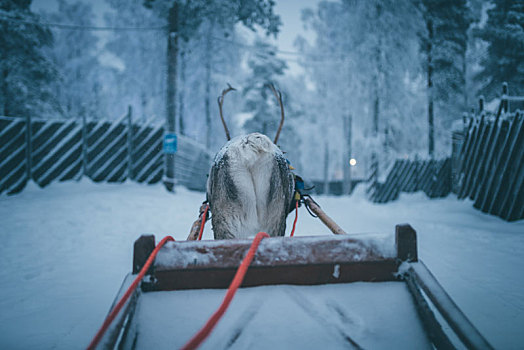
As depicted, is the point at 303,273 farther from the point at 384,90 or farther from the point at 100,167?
the point at 384,90

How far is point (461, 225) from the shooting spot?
5.12 metres

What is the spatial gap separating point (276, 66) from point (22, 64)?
45.2ft

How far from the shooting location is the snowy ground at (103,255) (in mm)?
2082

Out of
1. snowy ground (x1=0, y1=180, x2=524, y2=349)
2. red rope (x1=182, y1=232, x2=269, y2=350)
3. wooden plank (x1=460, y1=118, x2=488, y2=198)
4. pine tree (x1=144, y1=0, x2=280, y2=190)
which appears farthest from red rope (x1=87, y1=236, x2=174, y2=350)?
pine tree (x1=144, y1=0, x2=280, y2=190)

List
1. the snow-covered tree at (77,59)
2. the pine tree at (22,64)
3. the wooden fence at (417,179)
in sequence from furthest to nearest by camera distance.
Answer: the snow-covered tree at (77,59) → the pine tree at (22,64) → the wooden fence at (417,179)

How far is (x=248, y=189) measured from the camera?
207 cm

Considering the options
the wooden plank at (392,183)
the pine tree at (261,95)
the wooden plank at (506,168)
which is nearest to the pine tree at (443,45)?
the wooden plank at (392,183)

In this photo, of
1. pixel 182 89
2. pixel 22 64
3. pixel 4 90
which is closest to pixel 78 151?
pixel 4 90

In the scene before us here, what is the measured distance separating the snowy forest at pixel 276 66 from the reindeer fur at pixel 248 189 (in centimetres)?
713

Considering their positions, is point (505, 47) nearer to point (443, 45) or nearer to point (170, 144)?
point (443, 45)

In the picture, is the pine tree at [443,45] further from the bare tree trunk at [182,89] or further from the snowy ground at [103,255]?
the bare tree trunk at [182,89]

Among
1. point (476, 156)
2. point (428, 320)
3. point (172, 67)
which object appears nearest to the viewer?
point (428, 320)

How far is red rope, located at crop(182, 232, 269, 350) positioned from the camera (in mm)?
1043

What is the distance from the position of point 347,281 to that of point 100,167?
8.30m
